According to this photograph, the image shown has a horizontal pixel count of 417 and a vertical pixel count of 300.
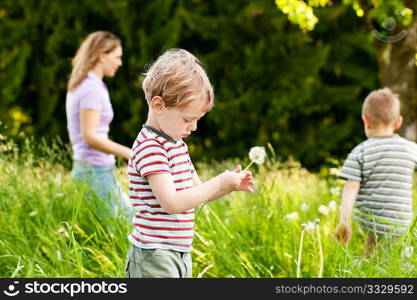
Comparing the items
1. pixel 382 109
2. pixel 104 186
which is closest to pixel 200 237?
pixel 104 186

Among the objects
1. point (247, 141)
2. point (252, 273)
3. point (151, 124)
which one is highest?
point (247, 141)

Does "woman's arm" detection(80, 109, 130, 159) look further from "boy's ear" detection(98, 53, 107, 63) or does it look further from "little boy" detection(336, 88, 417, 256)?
"little boy" detection(336, 88, 417, 256)

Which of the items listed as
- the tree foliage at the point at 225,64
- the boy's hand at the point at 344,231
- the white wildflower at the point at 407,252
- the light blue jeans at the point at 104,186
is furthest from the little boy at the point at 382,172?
the tree foliage at the point at 225,64

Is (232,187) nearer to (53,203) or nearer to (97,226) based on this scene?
(97,226)

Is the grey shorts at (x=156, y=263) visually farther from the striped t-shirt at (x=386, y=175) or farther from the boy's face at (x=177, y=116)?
the striped t-shirt at (x=386, y=175)

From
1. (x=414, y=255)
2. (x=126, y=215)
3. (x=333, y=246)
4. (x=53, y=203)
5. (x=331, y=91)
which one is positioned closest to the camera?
(x=414, y=255)

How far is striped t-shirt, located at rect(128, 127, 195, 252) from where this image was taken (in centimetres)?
232

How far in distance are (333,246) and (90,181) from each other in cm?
157

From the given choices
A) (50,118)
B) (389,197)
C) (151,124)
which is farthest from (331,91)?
(151,124)

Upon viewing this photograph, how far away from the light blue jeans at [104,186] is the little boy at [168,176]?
1107 mm

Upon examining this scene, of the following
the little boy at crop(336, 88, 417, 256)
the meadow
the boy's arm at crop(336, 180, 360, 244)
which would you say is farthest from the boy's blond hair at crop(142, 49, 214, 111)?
the little boy at crop(336, 88, 417, 256)

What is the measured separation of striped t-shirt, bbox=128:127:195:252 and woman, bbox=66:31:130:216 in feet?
4.40

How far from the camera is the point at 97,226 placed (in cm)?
354

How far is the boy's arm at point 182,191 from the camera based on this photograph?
88.6 inches
